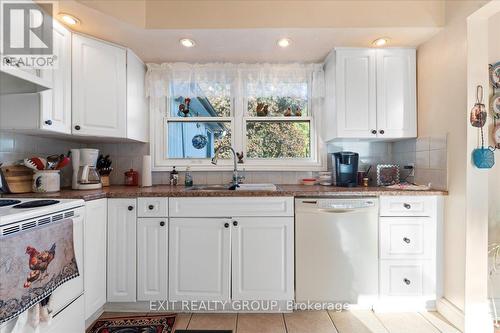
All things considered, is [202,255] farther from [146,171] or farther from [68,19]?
[68,19]

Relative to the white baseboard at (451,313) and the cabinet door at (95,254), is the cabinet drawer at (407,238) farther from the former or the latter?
the cabinet door at (95,254)

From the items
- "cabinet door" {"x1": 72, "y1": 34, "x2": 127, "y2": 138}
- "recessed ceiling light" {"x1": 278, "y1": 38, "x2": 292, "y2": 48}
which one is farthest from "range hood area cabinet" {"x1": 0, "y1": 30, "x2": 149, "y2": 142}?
"recessed ceiling light" {"x1": 278, "y1": 38, "x2": 292, "y2": 48}

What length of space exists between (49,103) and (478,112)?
3.02 meters

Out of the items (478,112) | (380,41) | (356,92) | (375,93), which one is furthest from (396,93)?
(478,112)

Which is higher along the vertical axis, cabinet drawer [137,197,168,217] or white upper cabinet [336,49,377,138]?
white upper cabinet [336,49,377,138]

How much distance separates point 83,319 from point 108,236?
1.79 feet

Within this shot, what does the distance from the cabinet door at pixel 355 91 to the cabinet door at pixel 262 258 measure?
1.05 meters

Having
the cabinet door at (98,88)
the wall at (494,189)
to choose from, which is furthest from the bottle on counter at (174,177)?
the wall at (494,189)

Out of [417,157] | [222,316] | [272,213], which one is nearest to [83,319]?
[222,316]

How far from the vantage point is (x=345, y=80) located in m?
2.25

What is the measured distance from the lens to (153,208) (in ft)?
6.39

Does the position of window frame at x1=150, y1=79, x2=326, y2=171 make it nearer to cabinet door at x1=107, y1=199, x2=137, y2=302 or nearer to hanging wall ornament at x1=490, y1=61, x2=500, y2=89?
cabinet door at x1=107, y1=199, x2=137, y2=302

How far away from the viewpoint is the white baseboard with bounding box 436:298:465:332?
5.82ft

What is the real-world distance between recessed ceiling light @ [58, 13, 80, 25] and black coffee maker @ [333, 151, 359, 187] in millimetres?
2362
